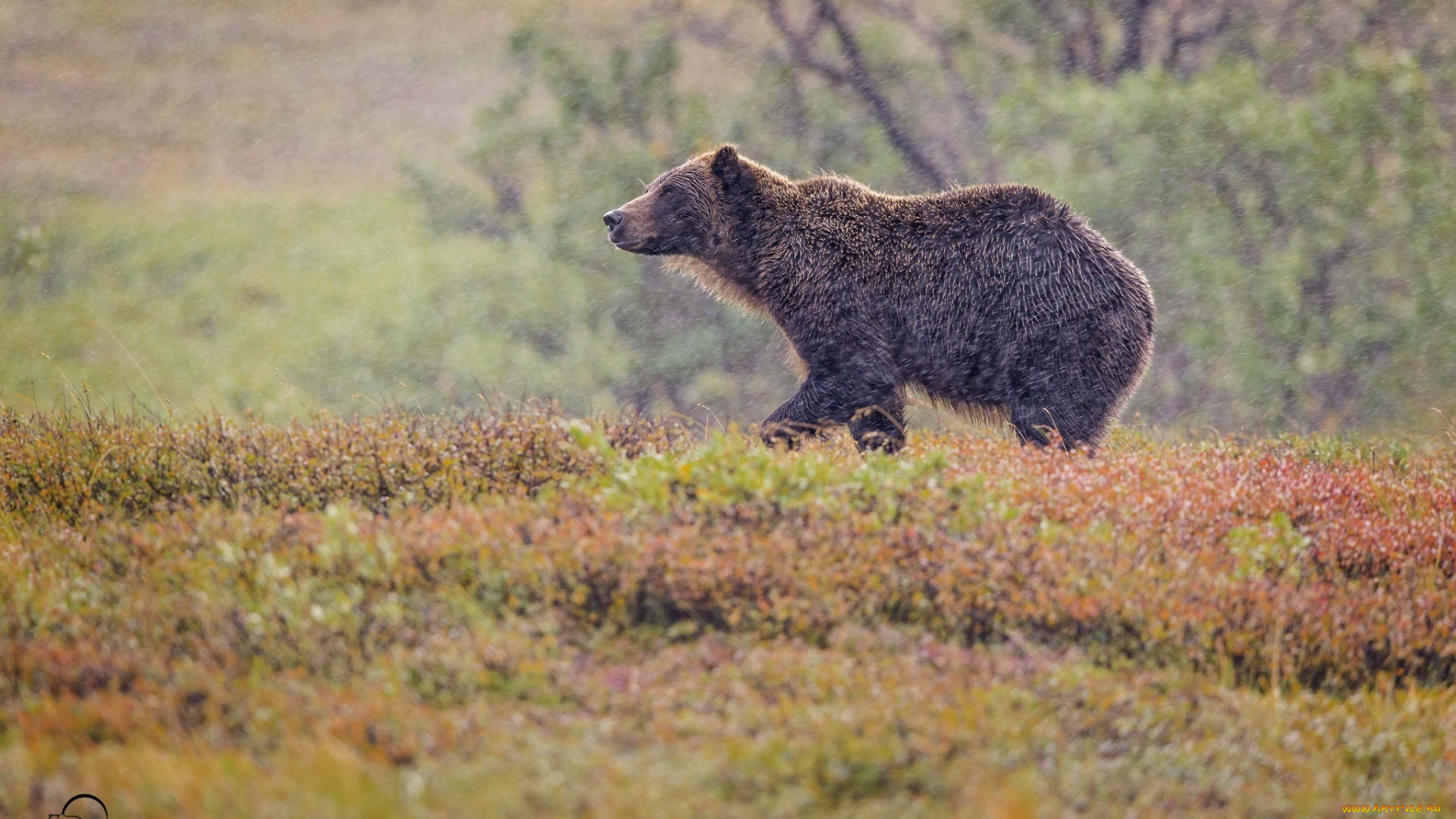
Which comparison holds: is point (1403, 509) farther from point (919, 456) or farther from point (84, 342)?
point (84, 342)

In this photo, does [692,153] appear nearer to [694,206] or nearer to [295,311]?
[295,311]

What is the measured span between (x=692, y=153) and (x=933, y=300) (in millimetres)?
14522

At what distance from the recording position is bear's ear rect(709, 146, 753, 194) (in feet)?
29.2

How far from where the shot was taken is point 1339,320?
18.0 metres

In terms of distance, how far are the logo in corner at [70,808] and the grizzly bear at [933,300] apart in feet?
16.3

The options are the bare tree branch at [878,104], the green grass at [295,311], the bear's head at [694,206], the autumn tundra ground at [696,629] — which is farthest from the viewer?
the bare tree branch at [878,104]

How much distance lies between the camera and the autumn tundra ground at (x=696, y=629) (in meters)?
3.88

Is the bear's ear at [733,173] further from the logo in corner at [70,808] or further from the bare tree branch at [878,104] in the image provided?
the bare tree branch at [878,104]

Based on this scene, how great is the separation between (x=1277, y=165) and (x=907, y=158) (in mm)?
6967

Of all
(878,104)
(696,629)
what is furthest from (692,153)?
(696,629)

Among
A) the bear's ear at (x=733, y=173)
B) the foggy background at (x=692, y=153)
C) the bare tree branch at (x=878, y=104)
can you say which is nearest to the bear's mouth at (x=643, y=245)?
the bear's ear at (x=733, y=173)

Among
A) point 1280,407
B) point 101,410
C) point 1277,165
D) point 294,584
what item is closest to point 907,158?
point 1277,165

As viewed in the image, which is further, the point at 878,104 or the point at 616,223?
the point at 878,104

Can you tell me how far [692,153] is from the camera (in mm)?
22047
